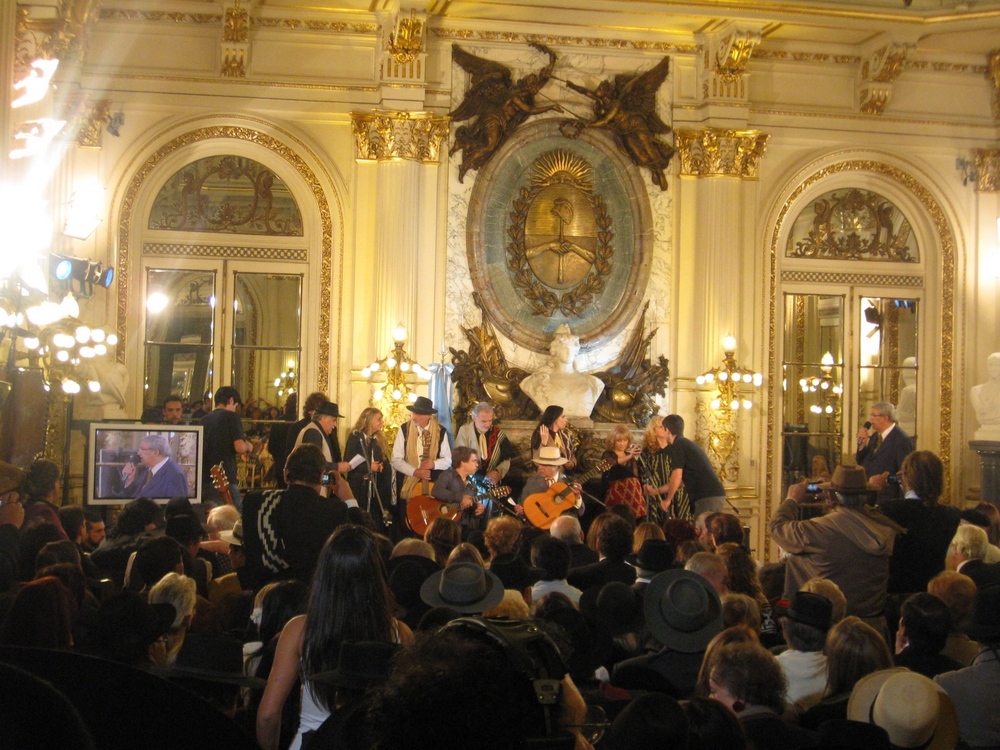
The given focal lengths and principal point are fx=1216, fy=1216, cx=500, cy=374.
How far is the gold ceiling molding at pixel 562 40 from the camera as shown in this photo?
13.7 m

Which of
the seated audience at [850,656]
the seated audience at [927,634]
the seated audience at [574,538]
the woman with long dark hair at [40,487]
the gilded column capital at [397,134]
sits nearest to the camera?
the seated audience at [850,656]

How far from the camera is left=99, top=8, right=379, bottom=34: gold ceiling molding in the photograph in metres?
13.1

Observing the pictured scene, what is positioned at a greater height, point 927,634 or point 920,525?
point 920,525

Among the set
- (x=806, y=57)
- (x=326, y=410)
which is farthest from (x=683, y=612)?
(x=806, y=57)

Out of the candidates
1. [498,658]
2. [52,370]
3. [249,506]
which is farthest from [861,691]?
[52,370]

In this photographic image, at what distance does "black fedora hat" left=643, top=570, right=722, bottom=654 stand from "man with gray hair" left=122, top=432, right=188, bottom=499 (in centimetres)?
613

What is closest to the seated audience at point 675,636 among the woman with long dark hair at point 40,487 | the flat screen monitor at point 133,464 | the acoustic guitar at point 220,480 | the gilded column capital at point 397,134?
the woman with long dark hair at point 40,487

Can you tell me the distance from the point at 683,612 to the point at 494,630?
9.86 ft

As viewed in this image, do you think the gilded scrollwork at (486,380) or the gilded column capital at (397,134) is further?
the gilded scrollwork at (486,380)

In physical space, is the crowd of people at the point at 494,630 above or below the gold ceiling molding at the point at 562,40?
below

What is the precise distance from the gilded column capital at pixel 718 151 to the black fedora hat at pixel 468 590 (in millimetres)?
10428

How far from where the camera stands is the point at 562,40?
1396 cm

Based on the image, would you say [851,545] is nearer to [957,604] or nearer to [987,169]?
[957,604]

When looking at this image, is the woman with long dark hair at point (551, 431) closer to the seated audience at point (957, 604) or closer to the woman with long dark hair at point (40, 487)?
the woman with long dark hair at point (40, 487)
